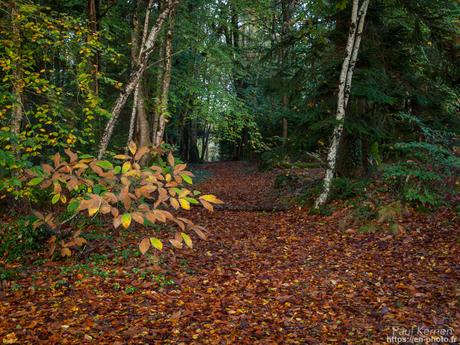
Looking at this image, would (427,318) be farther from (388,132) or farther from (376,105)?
(376,105)

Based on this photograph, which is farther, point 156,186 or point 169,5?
point 169,5

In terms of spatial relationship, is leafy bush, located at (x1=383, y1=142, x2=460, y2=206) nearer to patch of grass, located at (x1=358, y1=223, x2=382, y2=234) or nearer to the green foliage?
patch of grass, located at (x1=358, y1=223, x2=382, y2=234)

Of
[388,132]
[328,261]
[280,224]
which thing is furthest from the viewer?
[388,132]

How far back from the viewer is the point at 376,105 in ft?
35.3

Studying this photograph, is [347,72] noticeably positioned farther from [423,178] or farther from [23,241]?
[23,241]

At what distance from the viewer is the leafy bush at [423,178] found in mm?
7633

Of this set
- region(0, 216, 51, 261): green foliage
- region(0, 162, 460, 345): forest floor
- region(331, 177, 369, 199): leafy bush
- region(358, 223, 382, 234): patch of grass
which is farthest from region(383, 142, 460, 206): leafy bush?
region(0, 216, 51, 261): green foliage

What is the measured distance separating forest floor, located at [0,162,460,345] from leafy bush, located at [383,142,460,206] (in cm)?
48

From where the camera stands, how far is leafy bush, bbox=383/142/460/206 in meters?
7.63

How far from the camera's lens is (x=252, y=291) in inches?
225

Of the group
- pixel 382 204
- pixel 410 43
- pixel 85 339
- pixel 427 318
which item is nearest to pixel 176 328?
pixel 85 339

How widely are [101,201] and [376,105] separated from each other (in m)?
10.1

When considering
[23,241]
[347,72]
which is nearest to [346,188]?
[347,72]

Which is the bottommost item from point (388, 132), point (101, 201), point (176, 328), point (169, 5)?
point (176, 328)
